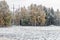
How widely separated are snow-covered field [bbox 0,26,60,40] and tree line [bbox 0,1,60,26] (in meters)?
0.05

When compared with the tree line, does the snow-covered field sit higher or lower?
lower

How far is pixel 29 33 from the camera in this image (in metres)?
1.04

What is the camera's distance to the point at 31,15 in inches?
40.3

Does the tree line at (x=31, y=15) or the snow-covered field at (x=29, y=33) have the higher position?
→ the tree line at (x=31, y=15)

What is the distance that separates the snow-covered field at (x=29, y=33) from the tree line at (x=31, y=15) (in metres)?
0.05

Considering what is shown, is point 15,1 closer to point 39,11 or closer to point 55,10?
point 39,11

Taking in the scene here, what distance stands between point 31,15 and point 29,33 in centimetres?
20

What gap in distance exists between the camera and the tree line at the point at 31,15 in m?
1.01

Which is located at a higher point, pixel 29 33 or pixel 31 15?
pixel 31 15

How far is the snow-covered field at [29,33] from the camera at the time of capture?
1.01 metres

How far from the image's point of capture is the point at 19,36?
1.01 m

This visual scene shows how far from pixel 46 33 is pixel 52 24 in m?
0.13

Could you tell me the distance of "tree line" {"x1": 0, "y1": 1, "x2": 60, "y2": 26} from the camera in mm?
1008

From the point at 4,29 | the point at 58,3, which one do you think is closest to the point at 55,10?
the point at 58,3
